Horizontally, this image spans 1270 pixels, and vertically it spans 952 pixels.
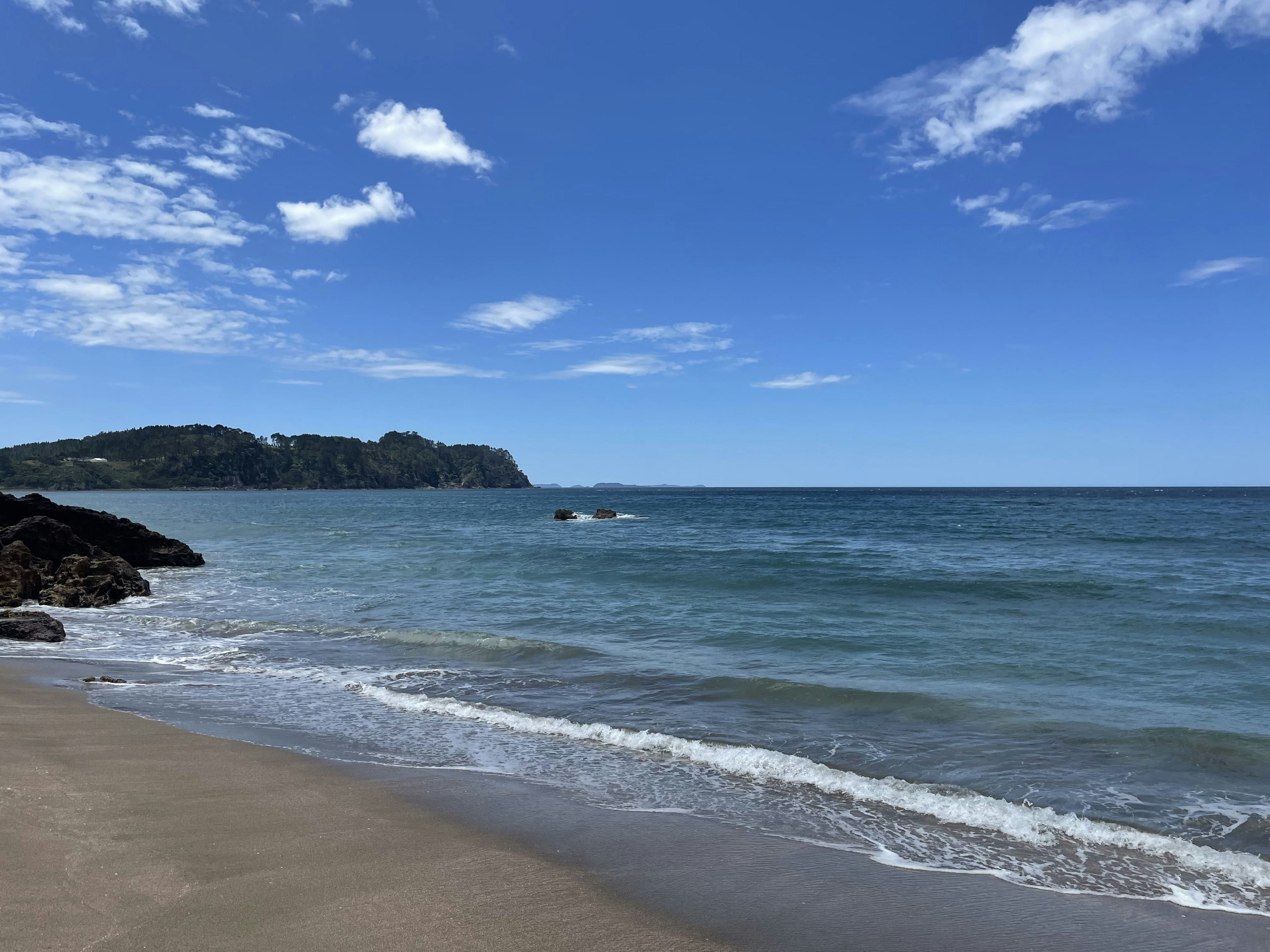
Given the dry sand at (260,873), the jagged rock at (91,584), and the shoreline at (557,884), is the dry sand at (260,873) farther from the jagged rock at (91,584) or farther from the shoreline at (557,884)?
the jagged rock at (91,584)

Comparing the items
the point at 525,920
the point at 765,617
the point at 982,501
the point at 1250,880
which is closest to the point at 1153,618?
the point at 765,617

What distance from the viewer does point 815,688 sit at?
10633 mm

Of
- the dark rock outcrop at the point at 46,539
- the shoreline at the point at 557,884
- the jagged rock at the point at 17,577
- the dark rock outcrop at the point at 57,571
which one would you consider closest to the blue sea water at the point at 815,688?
the shoreline at the point at 557,884

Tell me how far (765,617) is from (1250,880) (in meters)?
11.9

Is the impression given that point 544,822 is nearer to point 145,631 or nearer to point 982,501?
point 145,631

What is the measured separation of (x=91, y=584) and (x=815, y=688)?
63.1 ft

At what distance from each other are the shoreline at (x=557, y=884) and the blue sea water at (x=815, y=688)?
1.46ft

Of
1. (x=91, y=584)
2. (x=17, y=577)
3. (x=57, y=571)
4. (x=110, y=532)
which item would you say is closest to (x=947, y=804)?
(x=91, y=584)

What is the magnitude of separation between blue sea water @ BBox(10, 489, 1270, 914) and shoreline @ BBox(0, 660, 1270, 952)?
1.46ft

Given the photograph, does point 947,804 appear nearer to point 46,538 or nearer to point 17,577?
point 17,577

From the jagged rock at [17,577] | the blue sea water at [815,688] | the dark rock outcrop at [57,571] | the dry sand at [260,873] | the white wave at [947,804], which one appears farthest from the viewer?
the dark rock outcrop at [57,571]

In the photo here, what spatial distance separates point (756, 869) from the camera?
5.15 meters

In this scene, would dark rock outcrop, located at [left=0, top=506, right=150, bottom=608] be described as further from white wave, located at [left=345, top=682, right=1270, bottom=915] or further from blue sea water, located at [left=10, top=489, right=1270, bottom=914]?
white wave, located at [left=345, top=682, right=1270, bottom=915]

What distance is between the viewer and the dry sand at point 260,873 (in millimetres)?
3852
